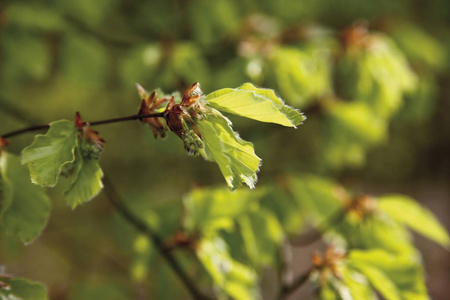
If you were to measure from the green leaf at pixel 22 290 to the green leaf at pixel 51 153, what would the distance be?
0.18 m

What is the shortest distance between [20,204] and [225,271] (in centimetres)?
47

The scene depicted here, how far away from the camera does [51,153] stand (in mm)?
635

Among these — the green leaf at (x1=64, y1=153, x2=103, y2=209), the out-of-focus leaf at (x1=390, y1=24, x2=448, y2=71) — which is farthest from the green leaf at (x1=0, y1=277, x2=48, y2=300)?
the out-of-focus leaf at (x1=390, y1=24, x2=448, y2=71)

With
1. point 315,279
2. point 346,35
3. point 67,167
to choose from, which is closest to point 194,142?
point 67,167

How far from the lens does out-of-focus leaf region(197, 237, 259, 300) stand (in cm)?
99

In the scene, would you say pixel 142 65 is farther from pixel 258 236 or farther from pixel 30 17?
pixel 258 236

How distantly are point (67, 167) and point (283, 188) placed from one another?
1006mm

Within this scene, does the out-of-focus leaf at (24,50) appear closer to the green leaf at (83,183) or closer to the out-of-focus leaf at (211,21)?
the out-of-focus leaf at (211,21)

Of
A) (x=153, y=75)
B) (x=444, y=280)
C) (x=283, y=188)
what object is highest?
(x=153, y=75)

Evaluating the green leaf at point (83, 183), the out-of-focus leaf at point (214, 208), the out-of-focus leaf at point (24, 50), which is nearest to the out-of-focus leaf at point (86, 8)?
the out-of-focus leaf at point (24, 50)

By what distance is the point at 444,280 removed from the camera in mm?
4109

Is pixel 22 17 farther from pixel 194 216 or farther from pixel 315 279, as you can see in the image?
pixel 315 279

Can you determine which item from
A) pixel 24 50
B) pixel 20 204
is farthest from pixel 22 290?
pixel 24 50

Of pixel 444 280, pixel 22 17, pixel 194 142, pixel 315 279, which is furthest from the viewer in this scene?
pixel 444 280
